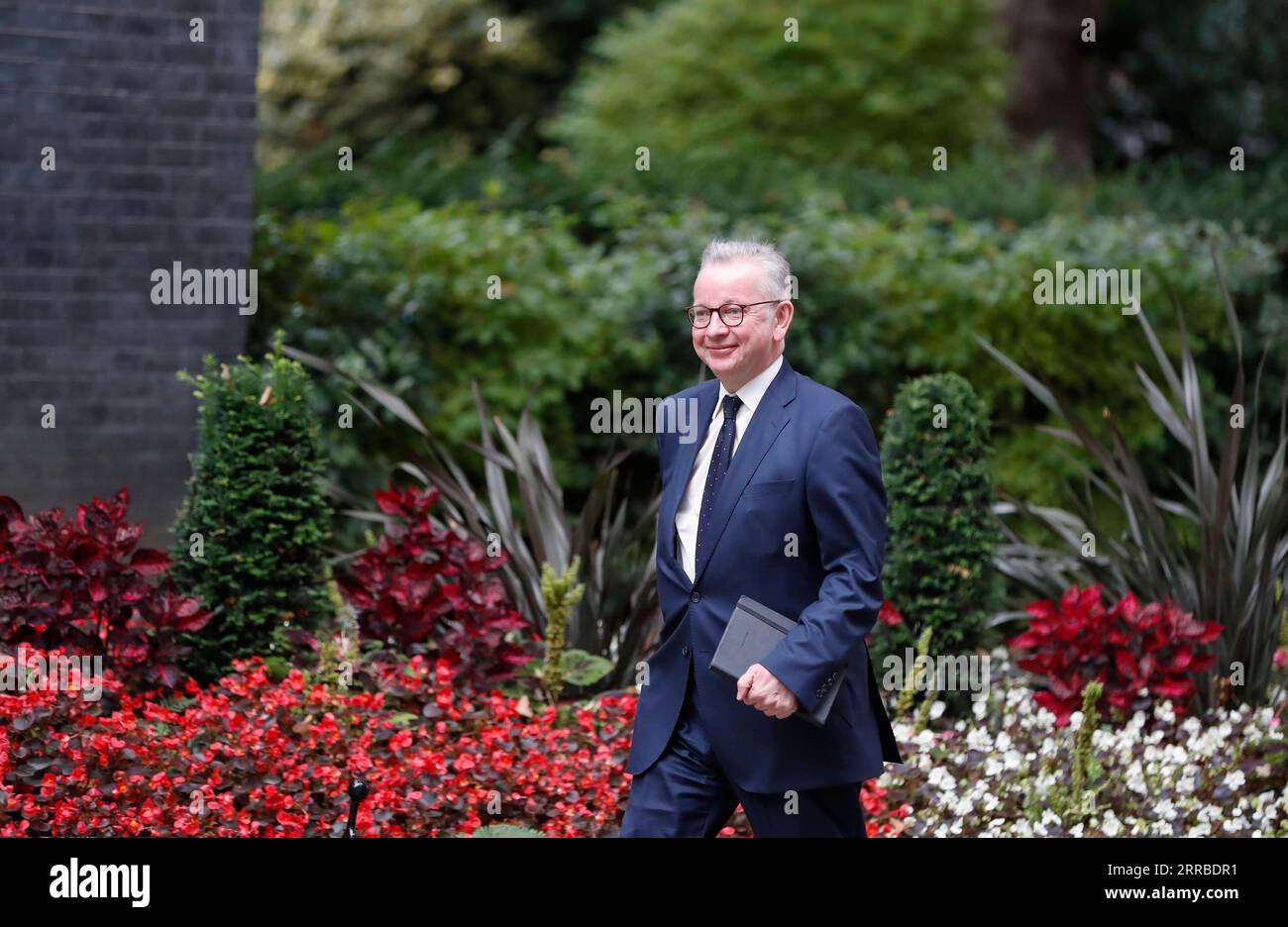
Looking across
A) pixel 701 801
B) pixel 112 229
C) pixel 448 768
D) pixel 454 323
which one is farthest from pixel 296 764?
pixel 454 323

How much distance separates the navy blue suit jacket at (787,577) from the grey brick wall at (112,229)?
3.36 metres

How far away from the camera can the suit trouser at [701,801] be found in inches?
134

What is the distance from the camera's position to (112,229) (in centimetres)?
615

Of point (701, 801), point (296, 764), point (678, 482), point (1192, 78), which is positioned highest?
point (1192, 78)

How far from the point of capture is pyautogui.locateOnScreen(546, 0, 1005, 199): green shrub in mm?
13617

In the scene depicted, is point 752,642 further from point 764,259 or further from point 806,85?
point 806,85

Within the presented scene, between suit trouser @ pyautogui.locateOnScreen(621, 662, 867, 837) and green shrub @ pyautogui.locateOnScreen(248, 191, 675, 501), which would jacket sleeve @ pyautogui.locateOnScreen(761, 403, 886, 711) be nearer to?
suit trouser @ pyautogui.locateOnScreen(621, 662, 867, 837)

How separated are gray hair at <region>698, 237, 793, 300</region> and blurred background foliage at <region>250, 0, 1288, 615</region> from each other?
9.69 ft

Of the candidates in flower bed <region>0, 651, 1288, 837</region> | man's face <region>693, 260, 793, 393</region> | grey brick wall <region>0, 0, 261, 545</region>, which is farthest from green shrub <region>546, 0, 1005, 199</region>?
man's face <region>693, 260, 793, 393</region>

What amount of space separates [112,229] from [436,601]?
2.21 m

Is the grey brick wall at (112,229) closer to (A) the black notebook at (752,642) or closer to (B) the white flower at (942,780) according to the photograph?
(B) the white flower at (942,780)

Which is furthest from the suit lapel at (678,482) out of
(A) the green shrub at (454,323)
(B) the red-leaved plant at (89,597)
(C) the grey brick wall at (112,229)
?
(A) the green shrub at (454,323)

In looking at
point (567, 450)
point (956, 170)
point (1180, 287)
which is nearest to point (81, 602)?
point (567, 450)
